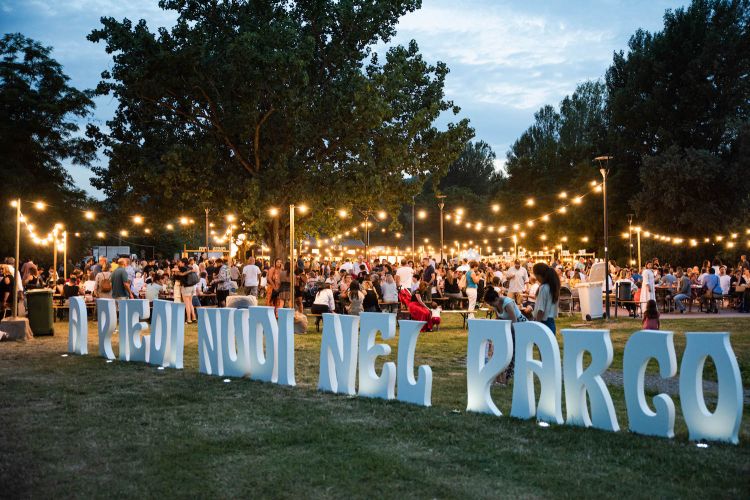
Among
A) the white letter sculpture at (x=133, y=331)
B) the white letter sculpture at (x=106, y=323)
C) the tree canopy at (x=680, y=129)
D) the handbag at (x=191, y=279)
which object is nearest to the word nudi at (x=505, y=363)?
the white letter sculpture at (x=133, y=331)

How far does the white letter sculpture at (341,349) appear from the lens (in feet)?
24.1

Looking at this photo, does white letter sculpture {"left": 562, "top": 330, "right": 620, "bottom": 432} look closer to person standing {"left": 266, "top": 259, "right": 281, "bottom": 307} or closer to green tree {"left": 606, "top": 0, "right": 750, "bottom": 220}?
person standing {"left": 266, "top": 259, "right": 281, "bottom": 307}

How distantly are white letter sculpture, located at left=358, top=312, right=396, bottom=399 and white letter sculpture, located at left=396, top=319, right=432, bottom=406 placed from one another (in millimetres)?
104

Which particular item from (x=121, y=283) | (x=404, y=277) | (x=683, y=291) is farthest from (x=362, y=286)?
(x=683, y=291)

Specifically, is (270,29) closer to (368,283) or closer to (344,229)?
(368,283)

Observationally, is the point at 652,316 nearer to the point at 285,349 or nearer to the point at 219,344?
the point at 285,349

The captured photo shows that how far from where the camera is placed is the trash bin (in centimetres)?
1740

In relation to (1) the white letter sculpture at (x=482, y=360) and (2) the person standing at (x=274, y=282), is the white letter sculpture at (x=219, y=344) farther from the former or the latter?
(2) the person standing at (x=274, y=282)

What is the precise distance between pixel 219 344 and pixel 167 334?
1216mm

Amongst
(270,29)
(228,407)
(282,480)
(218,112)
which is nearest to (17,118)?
(218,112)

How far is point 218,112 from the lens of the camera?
23.2 meters

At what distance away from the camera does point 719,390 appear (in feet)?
17.4

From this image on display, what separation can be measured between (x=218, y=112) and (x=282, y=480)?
20129 millimetres

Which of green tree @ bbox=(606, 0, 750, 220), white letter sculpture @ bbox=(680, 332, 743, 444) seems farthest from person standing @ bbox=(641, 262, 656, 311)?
green tree @ bbox=(606, 0, 750, 220)
